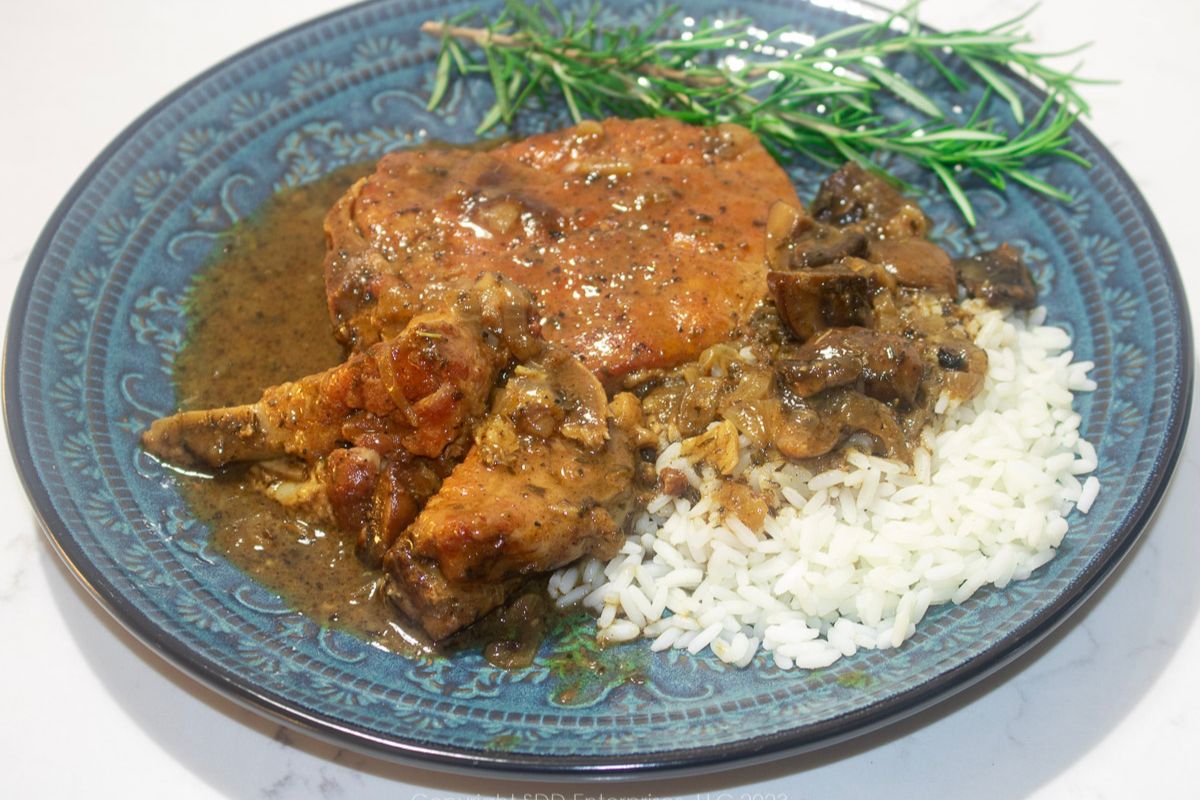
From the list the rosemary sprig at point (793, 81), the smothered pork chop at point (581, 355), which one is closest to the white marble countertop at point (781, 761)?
the smothered pork chop at point (581, 355)

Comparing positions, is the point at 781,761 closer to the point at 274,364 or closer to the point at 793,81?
the point at 274,364

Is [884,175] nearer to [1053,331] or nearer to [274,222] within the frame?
[1053,331]

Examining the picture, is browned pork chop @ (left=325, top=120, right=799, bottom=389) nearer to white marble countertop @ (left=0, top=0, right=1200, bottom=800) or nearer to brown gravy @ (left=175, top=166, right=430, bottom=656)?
brown gravy @ (left=175, top=166, right=430, bottom=656)

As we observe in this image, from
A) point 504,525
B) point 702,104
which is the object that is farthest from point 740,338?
point 702,104

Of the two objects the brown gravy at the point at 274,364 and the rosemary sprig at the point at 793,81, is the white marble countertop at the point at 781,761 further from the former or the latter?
the rosemary sprig at the point at 793,81

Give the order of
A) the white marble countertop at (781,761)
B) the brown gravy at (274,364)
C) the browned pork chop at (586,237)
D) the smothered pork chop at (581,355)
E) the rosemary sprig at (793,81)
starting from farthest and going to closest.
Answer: the rosemary sprig at (793,81) → the browned pork chop at (586,237) → the brown gravy at (274,364) → the smothered pork chop at (581,355) → the white marble countertop at (781,761)

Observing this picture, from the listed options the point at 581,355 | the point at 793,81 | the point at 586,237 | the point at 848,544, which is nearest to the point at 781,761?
the point at 848,544
